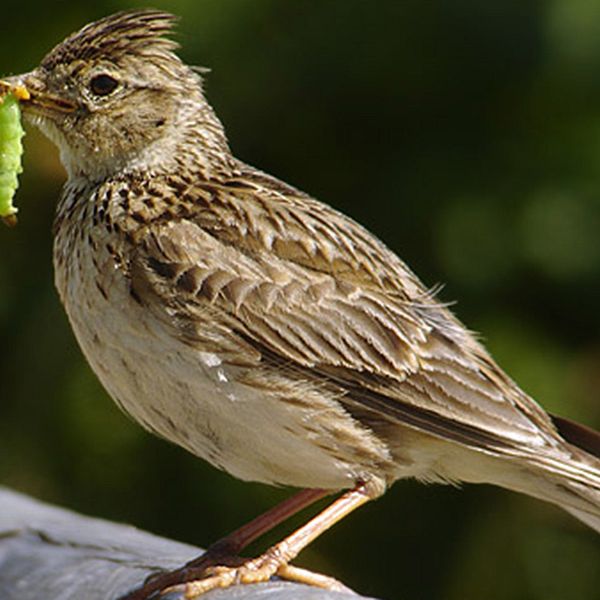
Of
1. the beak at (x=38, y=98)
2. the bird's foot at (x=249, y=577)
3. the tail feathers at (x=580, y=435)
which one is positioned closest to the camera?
the bird's foot at (x=249, y=577)

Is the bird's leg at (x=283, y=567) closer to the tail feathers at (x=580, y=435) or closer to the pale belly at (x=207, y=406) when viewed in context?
the pale belly at (x=207, y=406)

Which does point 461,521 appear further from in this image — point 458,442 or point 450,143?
point 458,442

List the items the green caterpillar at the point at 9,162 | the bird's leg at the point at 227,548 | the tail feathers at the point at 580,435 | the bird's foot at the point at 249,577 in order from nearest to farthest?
the bird's foot at the point at 249,577
the bird's leg at the point at 227,548
the green caterpillar at the point at 9,162
the tail feathers at the point at 580,435

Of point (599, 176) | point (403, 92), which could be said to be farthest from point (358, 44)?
point (599, 176)

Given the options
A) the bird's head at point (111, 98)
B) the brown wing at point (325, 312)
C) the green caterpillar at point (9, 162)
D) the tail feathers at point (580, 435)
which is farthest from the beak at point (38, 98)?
the tail feathers at point (580, 435)

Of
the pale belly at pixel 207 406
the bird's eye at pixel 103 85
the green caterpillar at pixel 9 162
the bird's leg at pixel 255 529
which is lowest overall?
the bird's leg at pixel 255 529

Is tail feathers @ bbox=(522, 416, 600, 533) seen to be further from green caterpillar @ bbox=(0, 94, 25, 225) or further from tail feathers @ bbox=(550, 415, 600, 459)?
green caterpillar @ bbox=(0, 94, 25, 225)

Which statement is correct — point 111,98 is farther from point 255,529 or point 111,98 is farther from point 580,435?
point 580,435
